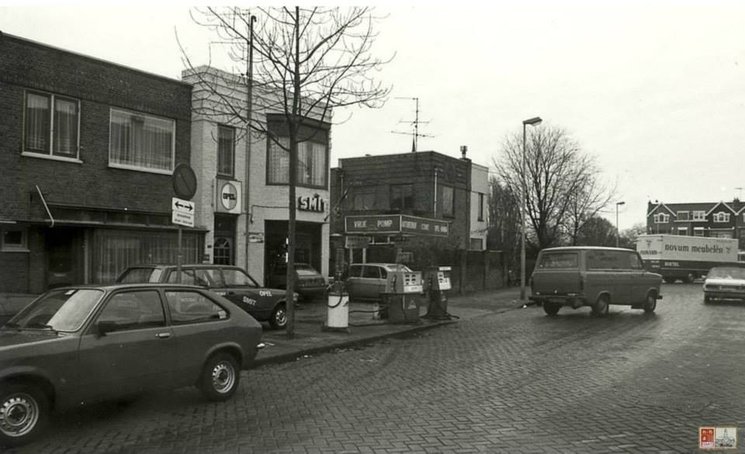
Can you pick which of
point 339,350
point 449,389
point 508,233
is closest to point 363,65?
point 339,350

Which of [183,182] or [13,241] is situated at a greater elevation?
[183,182]

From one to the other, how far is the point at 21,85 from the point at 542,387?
13.0 metres

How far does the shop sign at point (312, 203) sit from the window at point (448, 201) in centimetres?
1152

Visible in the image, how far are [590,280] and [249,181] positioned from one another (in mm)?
10684

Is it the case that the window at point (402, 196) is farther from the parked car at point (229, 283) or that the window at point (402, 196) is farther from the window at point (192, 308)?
the window at point (192, 308)

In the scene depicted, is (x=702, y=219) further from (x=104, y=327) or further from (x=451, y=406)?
(x=104, y=327)

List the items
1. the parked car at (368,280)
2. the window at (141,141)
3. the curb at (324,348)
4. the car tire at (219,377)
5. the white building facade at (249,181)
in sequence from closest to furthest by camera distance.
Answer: the car tire at (219,377) → the curb at (324,348) → the window at (141,141) → the white building facade at (249,181) → the parked car at (368,280)

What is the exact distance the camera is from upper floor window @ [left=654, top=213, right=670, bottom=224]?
107500 mm

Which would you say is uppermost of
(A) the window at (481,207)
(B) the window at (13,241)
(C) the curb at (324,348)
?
(A) the window at (481,207)

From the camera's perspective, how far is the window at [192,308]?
6.91 meters

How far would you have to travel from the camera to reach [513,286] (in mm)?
32906

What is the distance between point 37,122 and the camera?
575 inches

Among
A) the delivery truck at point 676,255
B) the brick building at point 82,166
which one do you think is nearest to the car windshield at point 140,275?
the brick building at point 82,166

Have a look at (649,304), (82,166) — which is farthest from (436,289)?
(82,166)
